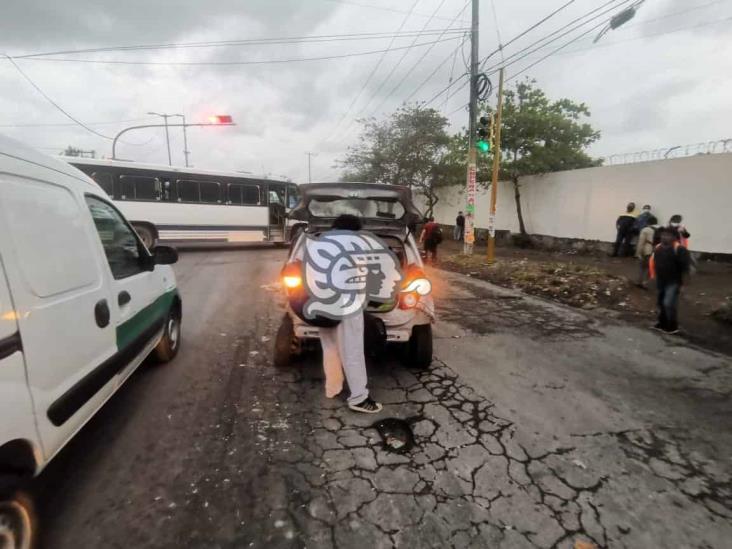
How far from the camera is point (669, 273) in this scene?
573 cm

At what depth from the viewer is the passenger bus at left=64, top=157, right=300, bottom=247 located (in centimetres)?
1370

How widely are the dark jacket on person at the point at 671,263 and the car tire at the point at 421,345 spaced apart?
4.18m

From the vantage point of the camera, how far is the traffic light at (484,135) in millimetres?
11479

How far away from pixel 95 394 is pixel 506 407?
3.17 meters

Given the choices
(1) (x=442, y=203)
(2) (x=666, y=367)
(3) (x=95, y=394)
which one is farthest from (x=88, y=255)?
(1) (x=442, y=203)

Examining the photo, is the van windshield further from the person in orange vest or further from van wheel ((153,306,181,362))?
the person in orange vest

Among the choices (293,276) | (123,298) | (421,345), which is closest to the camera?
(123,298)

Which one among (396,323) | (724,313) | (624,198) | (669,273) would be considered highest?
(624,198)

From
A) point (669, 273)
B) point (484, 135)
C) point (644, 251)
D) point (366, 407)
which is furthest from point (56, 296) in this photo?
point (484, 135)

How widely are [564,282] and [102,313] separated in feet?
28.9

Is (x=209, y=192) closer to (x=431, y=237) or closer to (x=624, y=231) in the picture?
(x=431, y=237)

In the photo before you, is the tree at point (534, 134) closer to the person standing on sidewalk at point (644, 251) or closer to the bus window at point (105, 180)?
→ the person standing on sidewalk at point (644, 251)

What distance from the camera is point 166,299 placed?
13.6 ft

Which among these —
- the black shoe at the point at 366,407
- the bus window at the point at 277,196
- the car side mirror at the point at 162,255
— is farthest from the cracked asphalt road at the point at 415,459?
the bus window at the point at 277,196
